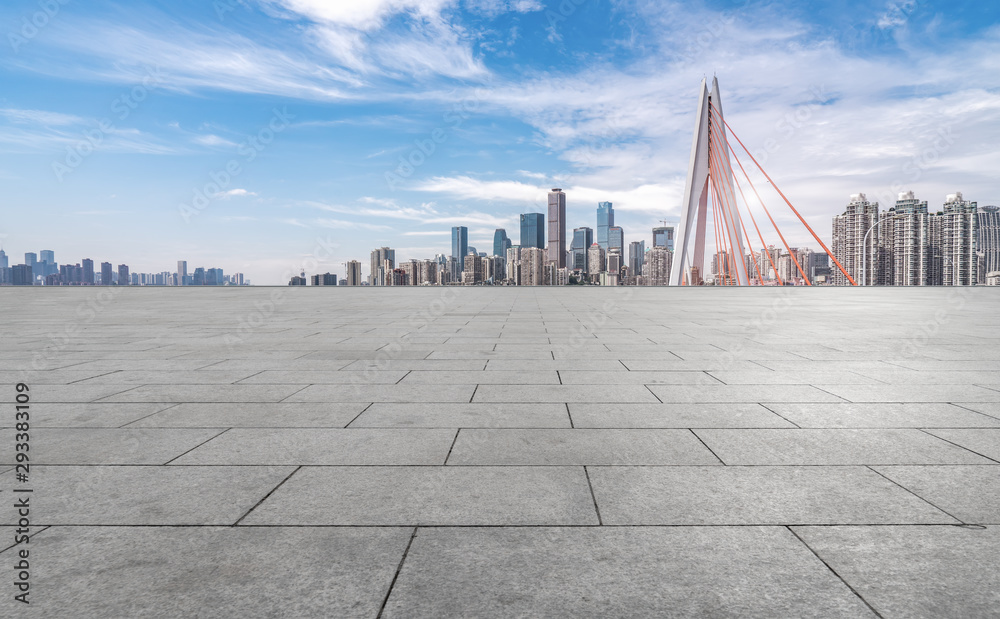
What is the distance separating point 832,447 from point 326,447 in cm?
396

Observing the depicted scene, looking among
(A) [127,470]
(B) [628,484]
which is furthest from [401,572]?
(A) [127,470]

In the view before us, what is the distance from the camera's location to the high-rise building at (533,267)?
3435 inches

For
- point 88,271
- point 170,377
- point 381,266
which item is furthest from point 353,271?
point 170,377

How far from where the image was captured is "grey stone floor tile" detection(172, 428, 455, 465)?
4.16m

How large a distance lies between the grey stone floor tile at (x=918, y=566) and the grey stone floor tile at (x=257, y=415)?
3859 millimetres

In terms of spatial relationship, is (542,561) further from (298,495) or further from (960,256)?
(960,256)

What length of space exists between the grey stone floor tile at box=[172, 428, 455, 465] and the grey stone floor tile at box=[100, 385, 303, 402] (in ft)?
4.48

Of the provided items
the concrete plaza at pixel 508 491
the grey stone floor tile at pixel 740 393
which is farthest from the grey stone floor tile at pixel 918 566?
the grey stone floor tile at pixel 740 393

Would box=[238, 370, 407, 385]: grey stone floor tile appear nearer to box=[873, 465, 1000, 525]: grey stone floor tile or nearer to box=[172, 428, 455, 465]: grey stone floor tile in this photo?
box=[172, 428, 455, 465]: grey stone floor tile

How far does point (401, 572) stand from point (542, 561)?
658 millimetres

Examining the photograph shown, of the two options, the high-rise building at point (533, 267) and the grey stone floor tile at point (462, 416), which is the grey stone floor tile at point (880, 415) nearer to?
the grey stone floor tile at point (462, 416)

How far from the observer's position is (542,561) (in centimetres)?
269

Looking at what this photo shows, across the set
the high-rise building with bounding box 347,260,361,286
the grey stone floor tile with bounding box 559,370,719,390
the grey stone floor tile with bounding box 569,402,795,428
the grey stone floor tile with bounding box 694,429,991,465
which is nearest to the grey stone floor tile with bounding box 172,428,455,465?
the grey stone floor tile with bounding box 569,402,795,428

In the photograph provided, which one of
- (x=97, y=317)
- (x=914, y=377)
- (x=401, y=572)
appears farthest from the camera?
(x=97, y=317)
